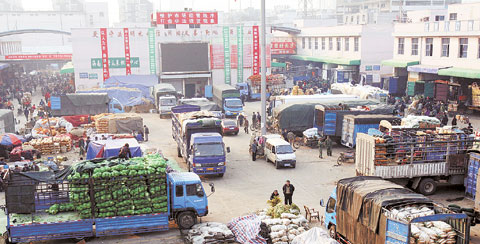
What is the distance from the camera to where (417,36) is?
47.6 m

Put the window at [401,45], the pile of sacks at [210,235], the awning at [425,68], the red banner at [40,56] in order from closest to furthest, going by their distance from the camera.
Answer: the pile of sacks at [210,235] → the awning at [425,68] → the window at [401,45] → the red banner at [40,56]

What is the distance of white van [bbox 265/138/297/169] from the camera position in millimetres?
27156

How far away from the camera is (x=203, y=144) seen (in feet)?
83.1

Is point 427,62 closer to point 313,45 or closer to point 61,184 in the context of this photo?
point 313,45

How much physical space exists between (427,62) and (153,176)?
37022 millimetres

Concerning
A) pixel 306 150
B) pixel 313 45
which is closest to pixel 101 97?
pixel 306 150

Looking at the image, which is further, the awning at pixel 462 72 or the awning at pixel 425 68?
the awning at pixel 425 68

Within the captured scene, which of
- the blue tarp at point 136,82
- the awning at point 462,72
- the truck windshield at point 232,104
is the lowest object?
the truck windshield at point 232,104

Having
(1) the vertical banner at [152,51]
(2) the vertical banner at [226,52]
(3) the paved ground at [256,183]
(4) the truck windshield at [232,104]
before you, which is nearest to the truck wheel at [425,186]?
(3) the paved ground at [256,183]

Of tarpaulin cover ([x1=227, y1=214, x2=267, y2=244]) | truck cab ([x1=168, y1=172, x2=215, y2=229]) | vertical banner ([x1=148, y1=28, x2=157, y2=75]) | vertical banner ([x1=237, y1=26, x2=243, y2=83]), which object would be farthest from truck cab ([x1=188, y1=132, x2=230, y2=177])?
vertical banner ([x1=237, y1=26, x2=243, y2=83])

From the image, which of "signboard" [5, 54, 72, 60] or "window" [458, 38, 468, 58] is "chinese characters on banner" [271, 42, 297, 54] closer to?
"signboard" [5, 54, 72, 60]

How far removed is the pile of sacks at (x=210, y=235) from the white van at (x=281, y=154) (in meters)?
10.2

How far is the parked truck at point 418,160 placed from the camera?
850 inches

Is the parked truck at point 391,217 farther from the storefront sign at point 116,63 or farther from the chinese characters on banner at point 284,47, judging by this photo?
the chinese characters on banner at point 284,47
